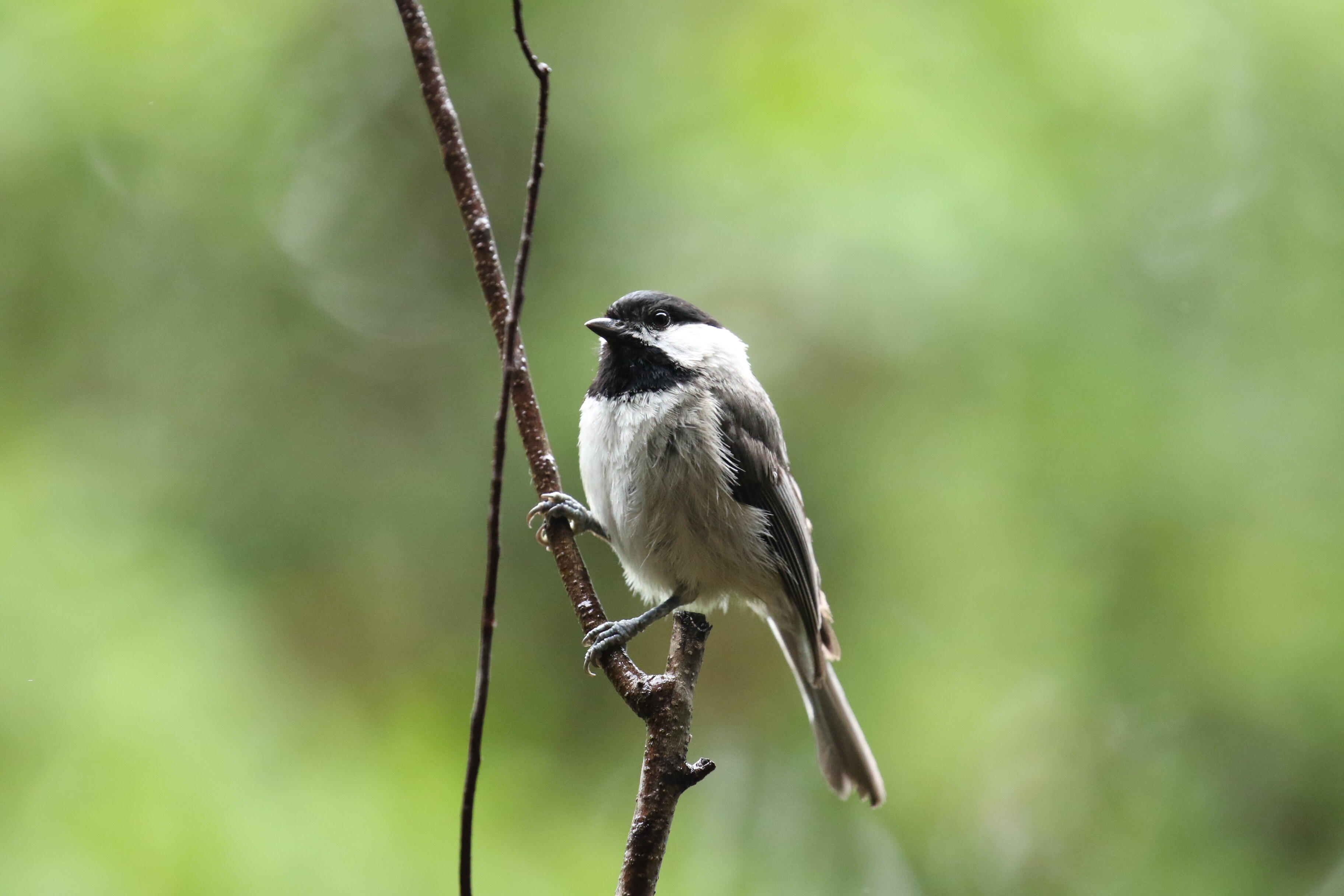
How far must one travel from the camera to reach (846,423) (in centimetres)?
335

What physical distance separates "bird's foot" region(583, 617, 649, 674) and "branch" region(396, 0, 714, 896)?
14 millimetres

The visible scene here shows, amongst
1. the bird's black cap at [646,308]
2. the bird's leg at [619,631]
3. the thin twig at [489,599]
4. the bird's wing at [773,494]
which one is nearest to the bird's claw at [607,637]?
the bird's leg at [619,631]

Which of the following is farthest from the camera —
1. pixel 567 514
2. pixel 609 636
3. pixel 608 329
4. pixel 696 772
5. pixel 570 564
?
pixel 608 329

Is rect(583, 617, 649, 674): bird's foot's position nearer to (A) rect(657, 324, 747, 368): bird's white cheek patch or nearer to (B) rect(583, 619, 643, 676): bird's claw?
(B) rect(583, 619, 643, 676): bird's claw

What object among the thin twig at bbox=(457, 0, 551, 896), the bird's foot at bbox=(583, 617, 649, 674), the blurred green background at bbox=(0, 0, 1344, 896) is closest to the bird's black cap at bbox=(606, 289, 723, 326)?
the blurred green background at bbox=(0, 0, 1344, 896)

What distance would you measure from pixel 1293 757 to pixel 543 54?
3.44 meters

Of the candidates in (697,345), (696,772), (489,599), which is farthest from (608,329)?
(489,599)

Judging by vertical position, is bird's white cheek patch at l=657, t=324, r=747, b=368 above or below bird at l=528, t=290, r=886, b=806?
above

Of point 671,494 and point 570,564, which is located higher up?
point 570,564

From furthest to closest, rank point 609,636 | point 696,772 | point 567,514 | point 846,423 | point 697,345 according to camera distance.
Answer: point 846,423, point 697,345, point 567,514, point 609,636, point 696,772

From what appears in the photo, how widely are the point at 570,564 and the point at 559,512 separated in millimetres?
190

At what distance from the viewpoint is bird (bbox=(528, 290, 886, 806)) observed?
2.28 metres

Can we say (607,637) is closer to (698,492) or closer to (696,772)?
(696,772)

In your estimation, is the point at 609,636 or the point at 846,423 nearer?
the point at 609,636
